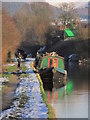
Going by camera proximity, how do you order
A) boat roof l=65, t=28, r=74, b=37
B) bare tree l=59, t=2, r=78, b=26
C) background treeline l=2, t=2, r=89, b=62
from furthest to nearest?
bare tree l=59, t=2, r=78, b=26
boat roof l=65, t=28, r=74, b=37
background treeline l=2, t=2, r=89, b=62

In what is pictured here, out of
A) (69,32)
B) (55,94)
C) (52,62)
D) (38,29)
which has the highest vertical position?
(38,29)

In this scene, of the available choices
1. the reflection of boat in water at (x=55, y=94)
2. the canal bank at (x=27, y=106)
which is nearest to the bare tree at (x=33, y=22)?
the reflection of boat in water at (x=55, y=94)

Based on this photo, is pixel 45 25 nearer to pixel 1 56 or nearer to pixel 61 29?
pixel 61 29

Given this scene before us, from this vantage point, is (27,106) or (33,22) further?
(33,22)

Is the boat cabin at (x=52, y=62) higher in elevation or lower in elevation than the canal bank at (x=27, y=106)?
higher

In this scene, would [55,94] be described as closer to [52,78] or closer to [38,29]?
[52,78]

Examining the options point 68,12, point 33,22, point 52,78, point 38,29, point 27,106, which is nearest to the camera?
point 27,106

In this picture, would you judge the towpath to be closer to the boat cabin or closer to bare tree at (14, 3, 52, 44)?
the boat cabin

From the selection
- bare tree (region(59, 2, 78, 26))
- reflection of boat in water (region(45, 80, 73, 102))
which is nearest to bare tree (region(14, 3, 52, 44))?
bare tree (region(59, 2, 78, 26))

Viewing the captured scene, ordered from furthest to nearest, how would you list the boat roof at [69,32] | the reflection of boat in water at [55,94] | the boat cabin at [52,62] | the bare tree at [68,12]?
the bare tree at [68,12] < the boat roof at [69,32] < the boat cabin at [52,62] < the reflection of boat in water at [55,94]

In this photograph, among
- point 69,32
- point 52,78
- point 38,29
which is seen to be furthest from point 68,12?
point 52,78

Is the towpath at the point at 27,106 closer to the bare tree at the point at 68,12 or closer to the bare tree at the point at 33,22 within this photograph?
the bare tree at the point at 33,22

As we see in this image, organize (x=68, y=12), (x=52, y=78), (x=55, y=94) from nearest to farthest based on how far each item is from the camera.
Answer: (x=55, y=94) → (x=52, y=78) → (x=68, y=12)

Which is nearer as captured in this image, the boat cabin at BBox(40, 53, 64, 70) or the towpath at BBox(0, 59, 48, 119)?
the towpath at BBox(0, 59, 48, 119)
